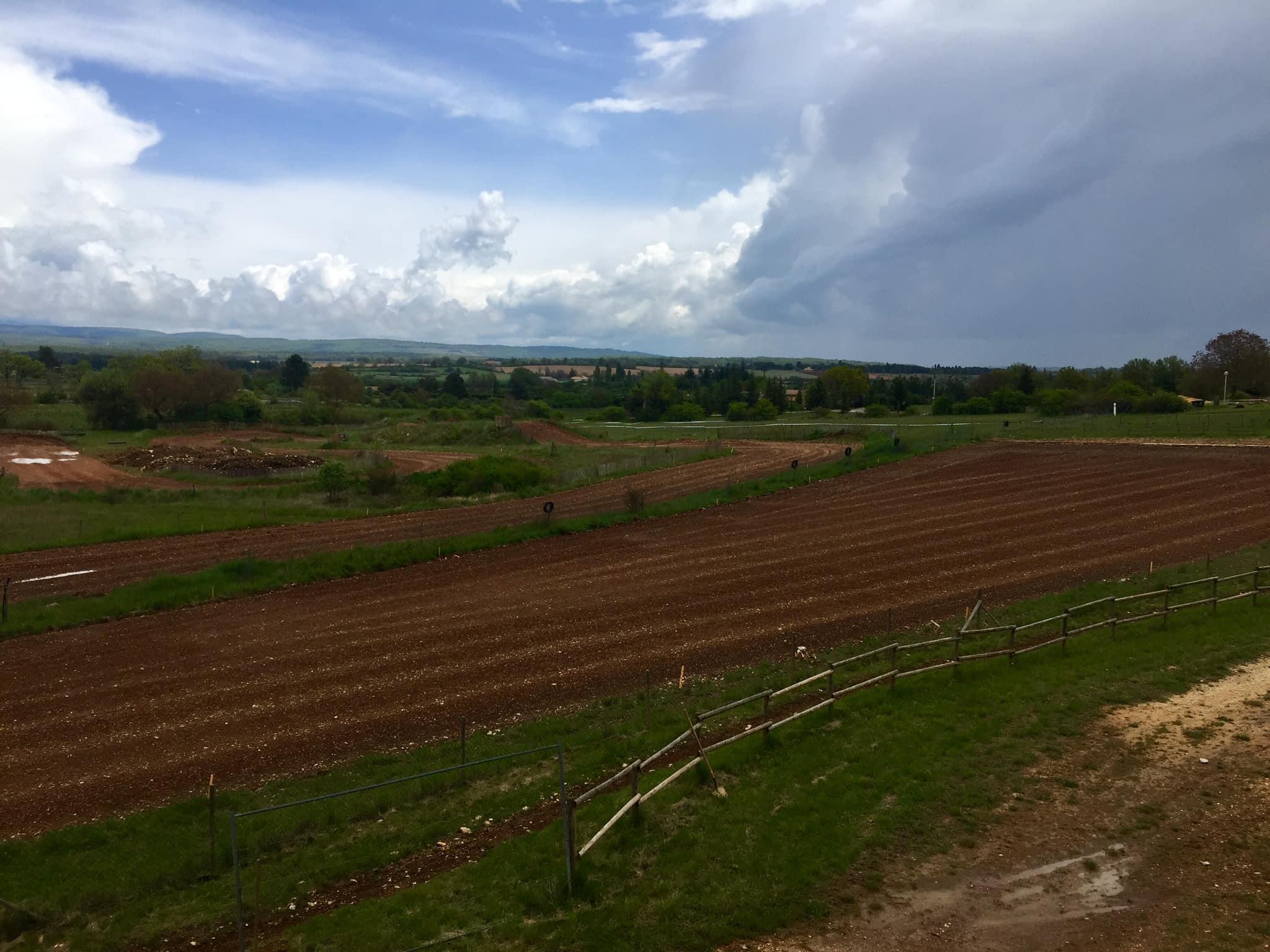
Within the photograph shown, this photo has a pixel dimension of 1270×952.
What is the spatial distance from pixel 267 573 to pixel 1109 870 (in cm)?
2101

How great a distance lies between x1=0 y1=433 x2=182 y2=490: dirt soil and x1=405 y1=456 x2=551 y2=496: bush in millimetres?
14435

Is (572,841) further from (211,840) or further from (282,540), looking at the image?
(282,540)

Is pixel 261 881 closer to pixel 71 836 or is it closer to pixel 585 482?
pixel 71 836

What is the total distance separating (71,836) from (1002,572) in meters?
20.9

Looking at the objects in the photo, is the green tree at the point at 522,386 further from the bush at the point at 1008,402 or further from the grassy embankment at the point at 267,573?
the grassy embankment at the point at 267,573

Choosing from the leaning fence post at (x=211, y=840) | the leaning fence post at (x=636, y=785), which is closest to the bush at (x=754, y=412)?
the leaning fence post at (x=636, y=785)

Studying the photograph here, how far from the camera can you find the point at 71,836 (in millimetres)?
10500

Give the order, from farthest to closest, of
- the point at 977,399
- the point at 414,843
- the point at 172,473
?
the point at 977,399
the point at 172,473
the point at 414,843

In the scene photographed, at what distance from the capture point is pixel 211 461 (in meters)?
51.4

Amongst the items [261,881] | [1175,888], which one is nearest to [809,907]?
[1175,888]

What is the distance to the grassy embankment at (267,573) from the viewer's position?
66.1ft

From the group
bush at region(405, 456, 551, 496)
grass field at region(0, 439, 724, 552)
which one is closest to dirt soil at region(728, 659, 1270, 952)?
grass field at region(0, 439, 724, 552)

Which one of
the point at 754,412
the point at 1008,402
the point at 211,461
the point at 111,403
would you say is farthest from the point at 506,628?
the point at 1008,402

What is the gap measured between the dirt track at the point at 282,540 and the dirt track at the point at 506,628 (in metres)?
4.12
